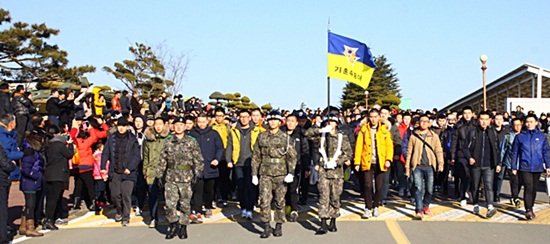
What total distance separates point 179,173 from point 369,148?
3479 mm

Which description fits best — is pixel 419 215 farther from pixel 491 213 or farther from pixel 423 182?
pixel 491 213

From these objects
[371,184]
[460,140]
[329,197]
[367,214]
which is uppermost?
[460,140]

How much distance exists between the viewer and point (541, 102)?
82.1ft

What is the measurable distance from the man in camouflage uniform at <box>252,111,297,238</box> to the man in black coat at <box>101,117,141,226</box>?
2.42 m

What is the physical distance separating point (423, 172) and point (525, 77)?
24.3 m

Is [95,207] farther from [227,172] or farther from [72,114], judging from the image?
[72,114]

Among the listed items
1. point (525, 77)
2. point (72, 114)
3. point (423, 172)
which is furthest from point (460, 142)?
point (525, 77)

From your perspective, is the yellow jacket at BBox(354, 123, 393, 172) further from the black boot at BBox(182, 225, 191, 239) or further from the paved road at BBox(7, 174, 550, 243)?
the black boot at BBox(182, 225, 191, 239)

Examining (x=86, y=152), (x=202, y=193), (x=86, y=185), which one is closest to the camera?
(x=202, y=193)

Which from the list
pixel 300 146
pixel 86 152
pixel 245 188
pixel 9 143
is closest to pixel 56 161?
pixel 9 143

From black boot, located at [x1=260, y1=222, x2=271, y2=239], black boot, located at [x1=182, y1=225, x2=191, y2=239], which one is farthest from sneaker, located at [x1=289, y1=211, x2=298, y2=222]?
black boot, located at [x1=182, y1=225, x2=191, y2=239]

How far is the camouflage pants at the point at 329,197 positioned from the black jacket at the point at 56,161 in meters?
4.31

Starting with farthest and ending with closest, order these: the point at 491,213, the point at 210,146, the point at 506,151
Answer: the point at 506,151 < the point at 210,146 < the point at 491,213

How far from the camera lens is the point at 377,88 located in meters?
66.8
